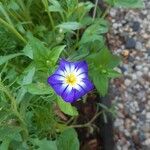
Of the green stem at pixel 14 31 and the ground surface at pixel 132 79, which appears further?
the ground surface at pixel 132 79

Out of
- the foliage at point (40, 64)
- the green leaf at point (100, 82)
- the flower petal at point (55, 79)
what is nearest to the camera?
the flower petal at point (55, 79)

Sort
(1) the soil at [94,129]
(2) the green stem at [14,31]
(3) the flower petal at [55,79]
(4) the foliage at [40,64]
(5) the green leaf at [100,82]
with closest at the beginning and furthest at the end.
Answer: (3) the flower petal at [55,79], (4) the foliage at [40,64], (5) the green leaf at [100,82], (2) the green stem at [14,31], (1) the soil at [94,129]

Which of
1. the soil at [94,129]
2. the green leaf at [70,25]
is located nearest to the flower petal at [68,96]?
the green leaf at [70,25]

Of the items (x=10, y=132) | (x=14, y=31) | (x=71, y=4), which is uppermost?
(x=71, y=4)

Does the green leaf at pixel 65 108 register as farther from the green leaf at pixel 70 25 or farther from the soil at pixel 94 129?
the soil at pixel 94 129

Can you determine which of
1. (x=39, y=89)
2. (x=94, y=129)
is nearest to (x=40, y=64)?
(x=39, y=89)

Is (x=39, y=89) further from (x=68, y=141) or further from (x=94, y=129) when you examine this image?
(x=94, y=129)

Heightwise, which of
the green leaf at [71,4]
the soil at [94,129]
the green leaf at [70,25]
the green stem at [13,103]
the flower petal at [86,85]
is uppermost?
the green leaf at [71,4]
